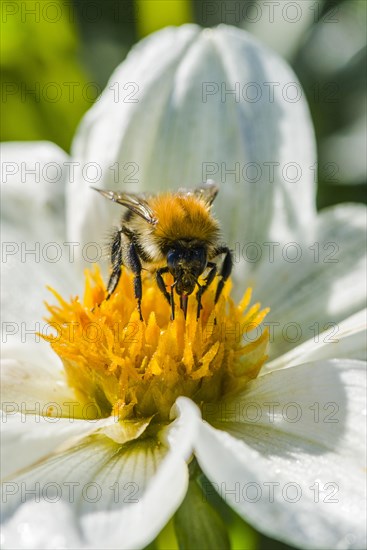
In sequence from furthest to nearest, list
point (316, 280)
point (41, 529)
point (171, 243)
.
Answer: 1. point (316, 280)
2. point (171, 243)
3. point (41, 529)

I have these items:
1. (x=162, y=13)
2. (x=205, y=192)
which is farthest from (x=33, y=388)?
(x=162, y=13)

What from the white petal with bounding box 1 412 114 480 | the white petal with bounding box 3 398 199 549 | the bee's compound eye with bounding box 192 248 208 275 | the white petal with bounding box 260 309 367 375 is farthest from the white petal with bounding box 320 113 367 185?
the white petal with bounding box 1 412 114 480

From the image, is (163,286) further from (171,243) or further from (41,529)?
(41,529)

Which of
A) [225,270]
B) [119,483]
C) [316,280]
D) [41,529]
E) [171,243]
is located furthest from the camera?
[316,280]

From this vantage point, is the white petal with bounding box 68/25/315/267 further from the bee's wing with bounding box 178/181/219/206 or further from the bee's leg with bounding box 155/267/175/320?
the bee's leg with bounding box 155/267/175/320

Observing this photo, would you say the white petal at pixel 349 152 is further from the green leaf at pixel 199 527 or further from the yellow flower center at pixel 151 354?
the green leaf at pixel 199 527

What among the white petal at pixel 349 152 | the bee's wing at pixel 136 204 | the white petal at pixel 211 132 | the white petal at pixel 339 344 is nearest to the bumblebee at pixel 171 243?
the bee's wing at pixel 136 204

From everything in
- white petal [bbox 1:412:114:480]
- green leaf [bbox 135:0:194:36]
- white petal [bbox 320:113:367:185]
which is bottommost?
white petal [bbox 1:412:114:480]
